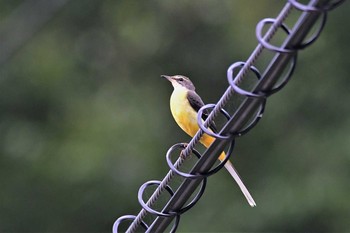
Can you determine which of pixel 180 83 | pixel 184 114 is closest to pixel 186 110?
pixel 184 114

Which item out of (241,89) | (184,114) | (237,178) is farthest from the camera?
(184,114)

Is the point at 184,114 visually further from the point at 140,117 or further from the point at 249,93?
the point at 140,117

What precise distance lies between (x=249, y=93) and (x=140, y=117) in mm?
12141

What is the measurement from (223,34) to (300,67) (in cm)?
137

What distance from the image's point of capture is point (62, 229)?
15.3 metres

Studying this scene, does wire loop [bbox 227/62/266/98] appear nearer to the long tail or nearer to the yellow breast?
the long tail

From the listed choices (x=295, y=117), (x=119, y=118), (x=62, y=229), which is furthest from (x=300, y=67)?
(x=62, y=229)

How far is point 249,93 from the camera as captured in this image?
318 cm

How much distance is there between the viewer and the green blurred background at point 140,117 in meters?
14.0

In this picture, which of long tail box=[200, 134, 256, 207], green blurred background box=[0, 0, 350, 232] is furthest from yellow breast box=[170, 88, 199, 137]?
green blurred background box=[0, 0, 350, 232]

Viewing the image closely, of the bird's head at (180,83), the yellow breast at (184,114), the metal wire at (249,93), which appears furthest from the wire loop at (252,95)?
the bird's head at (180,83)

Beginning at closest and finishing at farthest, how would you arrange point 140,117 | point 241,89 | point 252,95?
point 252,95, point 241,89, point 140,117

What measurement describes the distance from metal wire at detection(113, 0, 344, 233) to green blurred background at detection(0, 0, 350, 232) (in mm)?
9752

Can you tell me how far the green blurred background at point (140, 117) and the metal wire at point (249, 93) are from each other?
975cm
